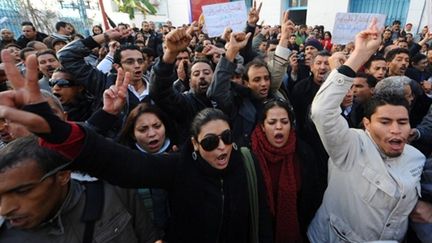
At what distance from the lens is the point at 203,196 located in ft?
5.49

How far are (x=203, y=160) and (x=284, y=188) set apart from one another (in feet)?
2.68

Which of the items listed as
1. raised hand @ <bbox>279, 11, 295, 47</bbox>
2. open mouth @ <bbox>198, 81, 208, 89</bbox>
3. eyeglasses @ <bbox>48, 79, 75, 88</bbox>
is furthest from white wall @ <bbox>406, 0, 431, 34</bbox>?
eyeglasses @ <bbox>48, 79, 75, 88</bbox>

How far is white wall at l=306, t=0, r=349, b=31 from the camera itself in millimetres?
14039

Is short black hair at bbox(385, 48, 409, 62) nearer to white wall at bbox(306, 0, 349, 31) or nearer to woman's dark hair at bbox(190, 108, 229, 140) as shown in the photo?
woman's dark hair at bbox(190, 108, 229, 140)

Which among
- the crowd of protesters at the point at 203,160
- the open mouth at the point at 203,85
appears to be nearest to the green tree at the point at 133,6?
the crowd of protesters at the point at 203,160

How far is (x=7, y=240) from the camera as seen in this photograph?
120 cm

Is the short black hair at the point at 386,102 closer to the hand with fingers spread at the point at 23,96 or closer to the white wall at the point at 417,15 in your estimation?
the hand with fingers spread at the point at 23,96

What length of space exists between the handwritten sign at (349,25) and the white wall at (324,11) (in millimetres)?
11797

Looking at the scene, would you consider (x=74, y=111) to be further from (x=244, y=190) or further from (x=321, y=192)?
(x=321, y=192)

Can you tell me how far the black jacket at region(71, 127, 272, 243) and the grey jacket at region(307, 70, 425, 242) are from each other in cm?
52

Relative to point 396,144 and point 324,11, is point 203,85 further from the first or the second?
point 324,11

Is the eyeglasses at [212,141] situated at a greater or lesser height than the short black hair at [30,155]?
lesser

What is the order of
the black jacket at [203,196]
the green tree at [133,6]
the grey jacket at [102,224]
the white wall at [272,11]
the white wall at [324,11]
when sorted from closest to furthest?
the grey jacket at [102,224]
the black jacket at [203,196]
the white wall at [324,11]
the white wall at [272,11]
the green tree at [133,6]

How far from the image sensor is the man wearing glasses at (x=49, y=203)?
3.65ft
